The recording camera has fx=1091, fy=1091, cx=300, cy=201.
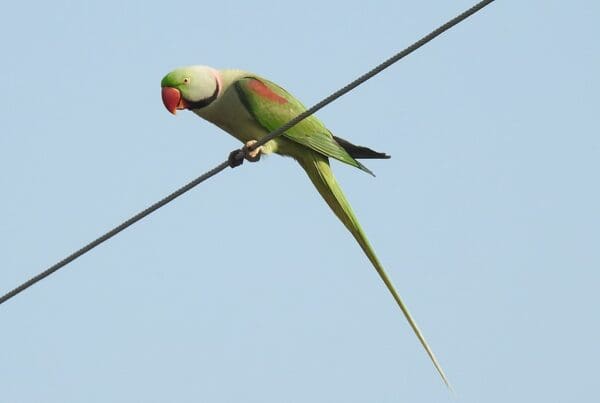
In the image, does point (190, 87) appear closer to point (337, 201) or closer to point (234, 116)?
point (234, 116)

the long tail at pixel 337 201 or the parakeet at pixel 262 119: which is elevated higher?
the parakeet at pixel 262 119

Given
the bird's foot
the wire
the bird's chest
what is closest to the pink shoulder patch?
the bird's chest

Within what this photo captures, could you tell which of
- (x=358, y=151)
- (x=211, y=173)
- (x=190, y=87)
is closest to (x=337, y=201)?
(x=358, y=151)

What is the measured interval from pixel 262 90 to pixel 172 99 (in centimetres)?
54

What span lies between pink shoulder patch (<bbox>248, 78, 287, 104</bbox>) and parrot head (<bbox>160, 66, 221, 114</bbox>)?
0.20m

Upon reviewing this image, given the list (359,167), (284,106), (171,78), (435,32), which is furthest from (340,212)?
(435,32)

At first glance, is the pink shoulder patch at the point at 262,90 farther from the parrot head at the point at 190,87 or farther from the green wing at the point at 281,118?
the parrot head at the point at 190,87

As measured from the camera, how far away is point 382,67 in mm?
3918

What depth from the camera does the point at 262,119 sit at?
6.45m

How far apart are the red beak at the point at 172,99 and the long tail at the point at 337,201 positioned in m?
0.81

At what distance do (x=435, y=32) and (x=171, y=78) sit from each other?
314cm

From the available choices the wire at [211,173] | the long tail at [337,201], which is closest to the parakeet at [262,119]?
the long tail at [337,201]

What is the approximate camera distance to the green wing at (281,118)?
21.2 ft

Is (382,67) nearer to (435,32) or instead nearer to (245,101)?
(435,32)
